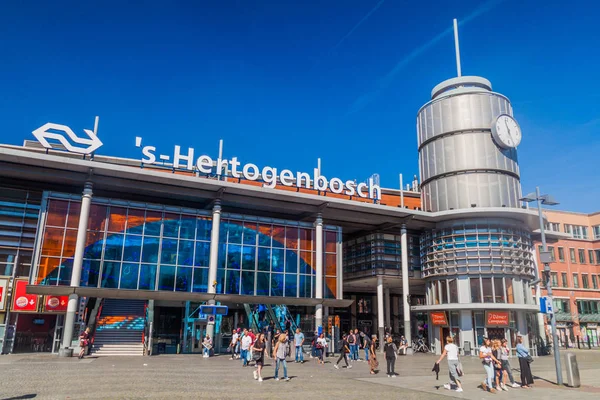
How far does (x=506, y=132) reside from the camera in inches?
1823

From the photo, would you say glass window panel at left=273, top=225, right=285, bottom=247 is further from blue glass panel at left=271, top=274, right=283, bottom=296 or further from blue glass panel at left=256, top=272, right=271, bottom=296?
blue glass panel at left=256, top=272, right=271, bottom=296

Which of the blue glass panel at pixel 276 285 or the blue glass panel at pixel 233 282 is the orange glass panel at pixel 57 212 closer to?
the blue glass panel at pixel 233 282

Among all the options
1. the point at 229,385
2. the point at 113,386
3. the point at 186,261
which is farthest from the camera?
the point at 186,261

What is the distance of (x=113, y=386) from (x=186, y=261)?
70.5 ft

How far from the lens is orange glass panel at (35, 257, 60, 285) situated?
33.6 m

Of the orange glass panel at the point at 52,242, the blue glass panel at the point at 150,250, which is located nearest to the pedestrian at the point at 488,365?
the blue glass panel at the point at 150,250

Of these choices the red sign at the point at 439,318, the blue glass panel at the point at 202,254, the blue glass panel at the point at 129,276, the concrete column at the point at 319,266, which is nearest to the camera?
the blue glass panel at the point at 129,276

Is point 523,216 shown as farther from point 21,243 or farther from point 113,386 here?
point 21,243

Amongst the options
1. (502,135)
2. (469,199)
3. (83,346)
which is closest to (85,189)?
(83,346)

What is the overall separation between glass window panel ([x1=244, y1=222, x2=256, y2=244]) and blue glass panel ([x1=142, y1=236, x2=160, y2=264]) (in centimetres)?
728

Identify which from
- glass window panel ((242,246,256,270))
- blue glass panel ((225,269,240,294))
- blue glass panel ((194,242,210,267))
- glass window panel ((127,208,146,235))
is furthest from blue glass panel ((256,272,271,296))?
glass window panel ((127,208,146,235))

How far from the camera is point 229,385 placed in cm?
1848

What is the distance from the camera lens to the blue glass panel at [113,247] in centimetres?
3609

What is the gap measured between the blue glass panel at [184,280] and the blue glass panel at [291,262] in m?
8.37
